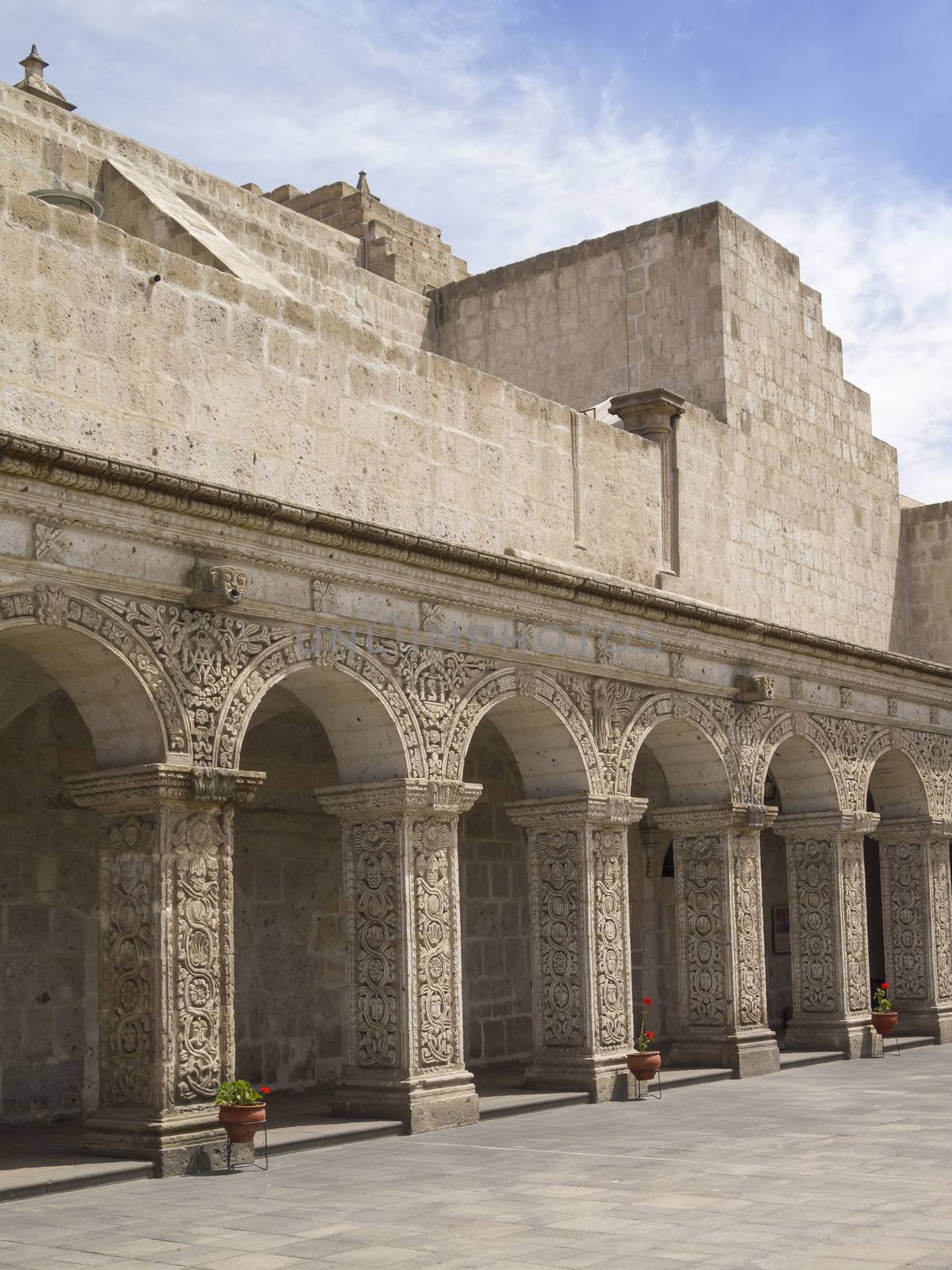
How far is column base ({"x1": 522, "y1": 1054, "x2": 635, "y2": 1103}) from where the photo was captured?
39.3 feet

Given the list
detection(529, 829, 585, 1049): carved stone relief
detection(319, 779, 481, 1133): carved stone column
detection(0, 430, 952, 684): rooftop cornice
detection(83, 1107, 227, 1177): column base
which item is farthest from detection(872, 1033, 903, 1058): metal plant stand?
detection(83, 1107, 227, 1177): column base

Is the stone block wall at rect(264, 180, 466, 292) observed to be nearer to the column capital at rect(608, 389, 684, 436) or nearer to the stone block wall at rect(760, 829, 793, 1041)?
the column capital at rect(608, 389, 684, 436)

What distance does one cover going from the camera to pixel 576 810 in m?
12.3

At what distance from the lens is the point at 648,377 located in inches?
648

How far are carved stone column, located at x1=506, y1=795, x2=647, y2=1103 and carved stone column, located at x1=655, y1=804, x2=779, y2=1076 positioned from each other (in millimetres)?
1432

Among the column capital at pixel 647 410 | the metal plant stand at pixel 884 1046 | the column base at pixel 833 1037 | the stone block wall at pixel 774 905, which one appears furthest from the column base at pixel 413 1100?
the stone block wall at pixel 774 905

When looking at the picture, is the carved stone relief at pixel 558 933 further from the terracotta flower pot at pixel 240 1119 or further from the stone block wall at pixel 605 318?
the stone block wall at pixel 605 318

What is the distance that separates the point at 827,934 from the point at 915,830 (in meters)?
2.32

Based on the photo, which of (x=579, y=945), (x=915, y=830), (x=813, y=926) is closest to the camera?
(x=579, y=945)

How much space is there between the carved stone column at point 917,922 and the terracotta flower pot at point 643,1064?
5726mm

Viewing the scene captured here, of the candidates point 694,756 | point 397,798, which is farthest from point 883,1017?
point 397,798

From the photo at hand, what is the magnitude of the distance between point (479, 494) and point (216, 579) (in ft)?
11.3

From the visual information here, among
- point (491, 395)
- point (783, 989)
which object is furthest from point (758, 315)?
point (783, 989)

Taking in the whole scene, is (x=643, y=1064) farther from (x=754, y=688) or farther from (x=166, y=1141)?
(x=166, y=1141)
